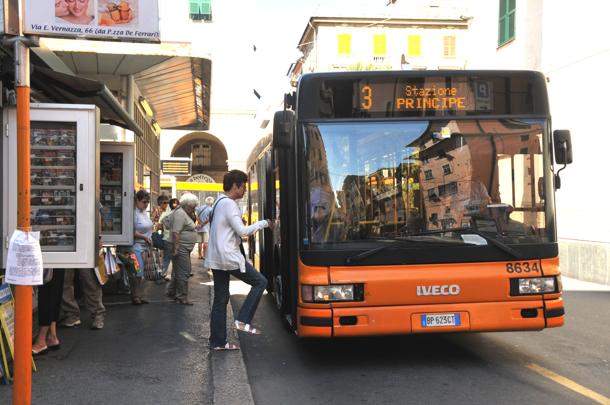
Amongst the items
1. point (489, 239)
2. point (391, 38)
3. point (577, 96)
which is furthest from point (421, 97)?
point (391, 38)

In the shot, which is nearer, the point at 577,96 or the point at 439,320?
the point at 439,320

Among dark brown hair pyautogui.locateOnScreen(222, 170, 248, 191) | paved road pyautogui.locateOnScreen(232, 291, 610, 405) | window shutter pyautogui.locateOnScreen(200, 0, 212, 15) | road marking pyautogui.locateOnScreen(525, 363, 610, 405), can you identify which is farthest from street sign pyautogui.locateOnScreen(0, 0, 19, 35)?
window shutter pyautogui.locateOnScreen(200, 0, 212, 15)

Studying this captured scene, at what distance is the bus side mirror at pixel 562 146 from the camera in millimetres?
5720

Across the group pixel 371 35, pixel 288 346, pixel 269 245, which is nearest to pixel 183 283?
pixel 269 245

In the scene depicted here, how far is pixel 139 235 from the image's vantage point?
29.5ft

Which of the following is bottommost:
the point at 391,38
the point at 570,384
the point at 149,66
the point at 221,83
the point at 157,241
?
the point at 570,384

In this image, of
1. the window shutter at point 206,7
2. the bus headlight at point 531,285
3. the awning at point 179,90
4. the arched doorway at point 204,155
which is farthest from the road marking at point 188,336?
the arched doorway at point 204,155

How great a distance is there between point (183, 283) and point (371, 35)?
→ 131 feet

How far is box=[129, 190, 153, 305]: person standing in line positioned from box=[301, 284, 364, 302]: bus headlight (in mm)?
4315

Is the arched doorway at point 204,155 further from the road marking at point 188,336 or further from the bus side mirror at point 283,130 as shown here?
the bus side mirror at point 283,130

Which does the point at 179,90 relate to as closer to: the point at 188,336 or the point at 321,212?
the point at 188,336

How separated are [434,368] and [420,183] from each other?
5.71 feet

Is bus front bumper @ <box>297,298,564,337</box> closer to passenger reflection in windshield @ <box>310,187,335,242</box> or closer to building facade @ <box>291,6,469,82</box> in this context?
passenger reflection in windshield @ <box>310,187,335,242</box>

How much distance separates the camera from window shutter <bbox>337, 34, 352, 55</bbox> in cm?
4559
